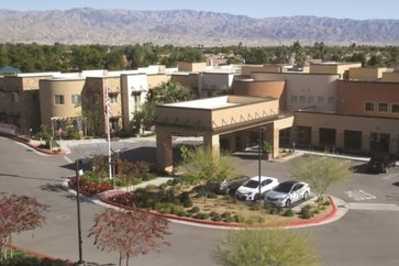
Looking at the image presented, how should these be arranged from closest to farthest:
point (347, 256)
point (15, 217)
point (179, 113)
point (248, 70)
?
point (15, 217) < point (347, 256) < point (179, 113) < point (248, 70)

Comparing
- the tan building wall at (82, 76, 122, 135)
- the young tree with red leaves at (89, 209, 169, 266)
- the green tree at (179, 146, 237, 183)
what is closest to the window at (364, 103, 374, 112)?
the green tree at (179, 146, 237, 183)

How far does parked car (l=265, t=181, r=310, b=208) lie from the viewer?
34.1 meters

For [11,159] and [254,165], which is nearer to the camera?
[254,165]

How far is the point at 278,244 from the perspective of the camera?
59.3 ft

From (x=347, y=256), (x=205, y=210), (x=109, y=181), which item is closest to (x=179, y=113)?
(x=109, y=181)

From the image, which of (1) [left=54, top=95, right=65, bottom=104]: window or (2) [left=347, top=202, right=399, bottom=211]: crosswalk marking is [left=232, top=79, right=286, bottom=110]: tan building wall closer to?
(1) [left=54, top=95, right=65, bottom=104]: window

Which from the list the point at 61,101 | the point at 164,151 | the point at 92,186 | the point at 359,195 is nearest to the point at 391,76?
the point at 359,195

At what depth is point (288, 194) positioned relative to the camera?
34531mm

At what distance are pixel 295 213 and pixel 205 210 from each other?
5.04 metres

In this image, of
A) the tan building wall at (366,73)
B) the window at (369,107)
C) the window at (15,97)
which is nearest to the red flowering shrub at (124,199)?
the window at (369,107)

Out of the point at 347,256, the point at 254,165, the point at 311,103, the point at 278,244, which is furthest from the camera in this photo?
the point at 311,103

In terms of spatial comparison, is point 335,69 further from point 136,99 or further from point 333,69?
point 136,99

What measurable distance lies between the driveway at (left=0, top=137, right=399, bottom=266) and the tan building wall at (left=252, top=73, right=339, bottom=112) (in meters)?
14.5

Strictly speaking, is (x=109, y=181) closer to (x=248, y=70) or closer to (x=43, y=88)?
(x=43, y=88)
